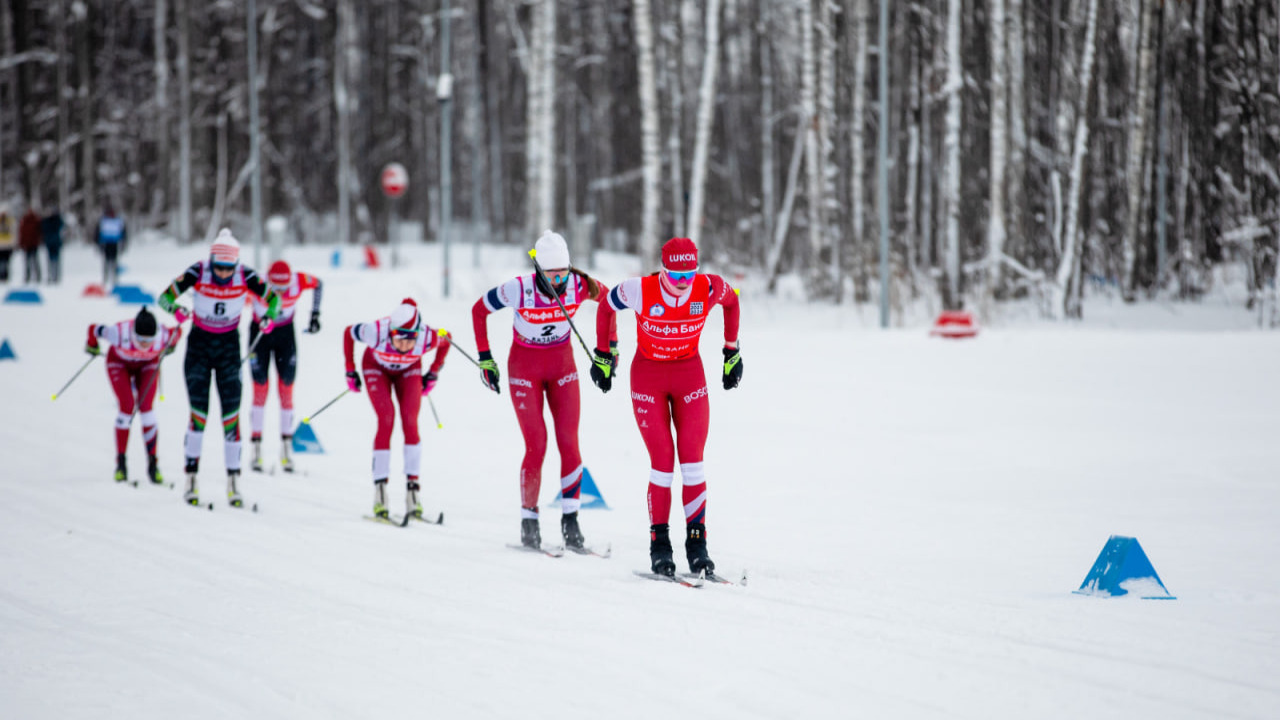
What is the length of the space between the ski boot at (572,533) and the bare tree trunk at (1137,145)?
16339 mm

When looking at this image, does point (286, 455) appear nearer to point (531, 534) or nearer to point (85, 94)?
point (531, 534)

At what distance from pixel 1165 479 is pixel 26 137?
45135mm

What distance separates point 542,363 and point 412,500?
1.94m

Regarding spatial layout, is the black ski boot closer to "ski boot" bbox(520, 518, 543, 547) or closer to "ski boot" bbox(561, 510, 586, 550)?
"ski boot" bbox(561, 510, 586, 550)

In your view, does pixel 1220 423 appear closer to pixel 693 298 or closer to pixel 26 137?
pixel 693 298

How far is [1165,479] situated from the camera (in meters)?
10.4

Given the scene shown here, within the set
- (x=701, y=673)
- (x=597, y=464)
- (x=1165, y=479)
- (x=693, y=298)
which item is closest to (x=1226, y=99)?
(x=1165, y=479)

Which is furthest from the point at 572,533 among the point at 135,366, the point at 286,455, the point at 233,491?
the point at 135,366

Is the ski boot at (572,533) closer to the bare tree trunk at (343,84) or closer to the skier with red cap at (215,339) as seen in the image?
the skier with red cap at (215,339)

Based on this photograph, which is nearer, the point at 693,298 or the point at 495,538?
the point at 693,298

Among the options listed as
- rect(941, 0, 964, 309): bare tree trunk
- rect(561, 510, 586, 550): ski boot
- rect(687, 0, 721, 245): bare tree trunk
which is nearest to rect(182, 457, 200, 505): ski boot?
rect(561, 510, 586, 550): ski boot

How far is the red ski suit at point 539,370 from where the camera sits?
7863 mm

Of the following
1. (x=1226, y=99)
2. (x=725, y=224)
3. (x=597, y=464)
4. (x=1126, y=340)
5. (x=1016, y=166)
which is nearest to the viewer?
(x=597, y=464)

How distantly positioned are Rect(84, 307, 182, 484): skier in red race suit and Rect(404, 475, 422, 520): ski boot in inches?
113
